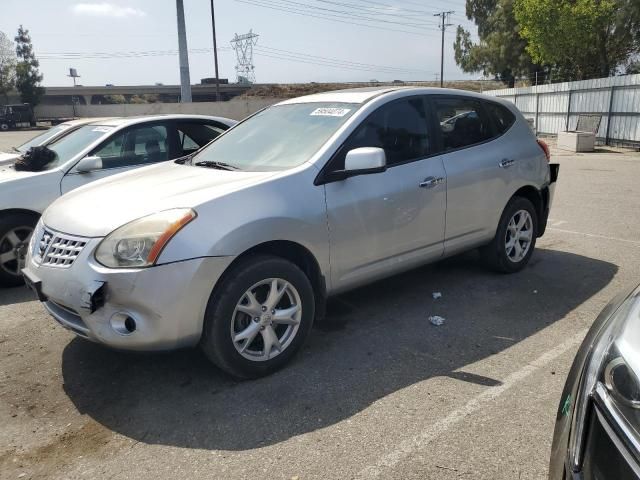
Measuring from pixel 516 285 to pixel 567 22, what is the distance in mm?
27469

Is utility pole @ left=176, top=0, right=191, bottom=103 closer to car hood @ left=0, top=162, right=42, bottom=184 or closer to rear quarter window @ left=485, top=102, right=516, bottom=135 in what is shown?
car hood @ left=0, top=162, right=42, bottom=184

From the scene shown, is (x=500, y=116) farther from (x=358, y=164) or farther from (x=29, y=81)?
(x=29, y=81)

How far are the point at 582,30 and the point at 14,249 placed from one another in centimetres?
3005

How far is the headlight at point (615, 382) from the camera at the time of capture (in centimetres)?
143

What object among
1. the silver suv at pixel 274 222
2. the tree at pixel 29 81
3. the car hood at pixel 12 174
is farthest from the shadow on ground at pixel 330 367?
the tree at pixel 29 81

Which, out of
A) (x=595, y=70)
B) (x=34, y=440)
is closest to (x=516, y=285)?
(x=34, y=440)

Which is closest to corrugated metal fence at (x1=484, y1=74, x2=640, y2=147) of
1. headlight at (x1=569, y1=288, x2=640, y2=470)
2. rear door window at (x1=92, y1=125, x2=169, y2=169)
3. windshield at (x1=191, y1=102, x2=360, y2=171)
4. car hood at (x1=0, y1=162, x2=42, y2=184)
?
rear door window at (x1=92, y1=125, x2=169, y2=169)

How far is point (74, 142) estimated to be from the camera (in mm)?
6055

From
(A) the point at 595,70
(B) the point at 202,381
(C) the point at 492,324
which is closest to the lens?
(B) the point at 202,381

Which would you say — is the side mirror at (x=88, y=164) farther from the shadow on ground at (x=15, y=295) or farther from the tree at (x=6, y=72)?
the tree at (x=6, y=72)

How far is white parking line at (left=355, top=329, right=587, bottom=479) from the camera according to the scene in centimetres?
262

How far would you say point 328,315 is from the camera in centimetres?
450

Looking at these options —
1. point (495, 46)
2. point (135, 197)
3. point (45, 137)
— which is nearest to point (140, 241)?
point (135, 197)

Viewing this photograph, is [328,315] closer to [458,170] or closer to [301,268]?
[301,268]
